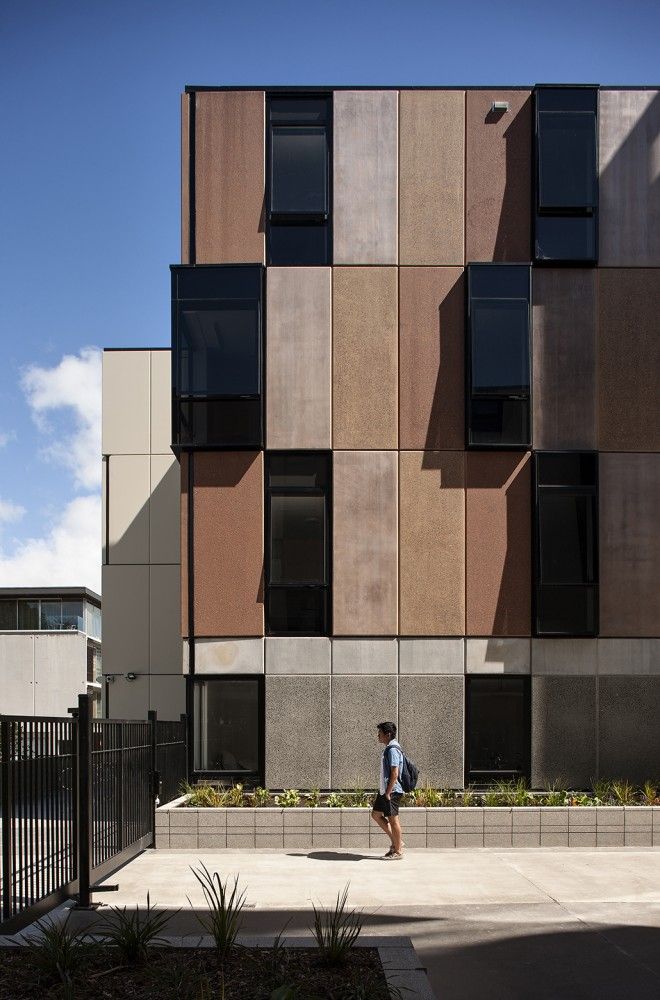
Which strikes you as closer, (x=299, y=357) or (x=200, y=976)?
(x=200, y=976)

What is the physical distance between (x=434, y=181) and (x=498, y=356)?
10.9ft

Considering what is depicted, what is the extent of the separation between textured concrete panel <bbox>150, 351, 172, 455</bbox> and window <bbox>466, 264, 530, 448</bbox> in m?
10.6

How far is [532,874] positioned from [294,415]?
834 centimetres

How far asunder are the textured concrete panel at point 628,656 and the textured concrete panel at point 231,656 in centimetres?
582

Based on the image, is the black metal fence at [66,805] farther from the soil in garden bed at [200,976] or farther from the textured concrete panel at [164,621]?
the textured concrete panel at [164,621]

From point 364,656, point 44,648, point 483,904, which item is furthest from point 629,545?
point 44,648

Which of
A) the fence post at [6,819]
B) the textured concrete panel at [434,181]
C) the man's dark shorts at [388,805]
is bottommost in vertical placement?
the man's dark shorts at [388,805]

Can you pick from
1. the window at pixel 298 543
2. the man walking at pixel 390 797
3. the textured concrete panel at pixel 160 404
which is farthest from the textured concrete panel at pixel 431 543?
the textured concrete panel at pixel 160 404

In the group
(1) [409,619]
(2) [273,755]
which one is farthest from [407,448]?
(2) [273,755]

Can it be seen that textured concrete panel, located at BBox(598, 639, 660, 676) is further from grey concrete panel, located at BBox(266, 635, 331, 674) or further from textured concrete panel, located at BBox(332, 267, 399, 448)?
textured concrete panel, located at BBox(332, 267, 399, 448)

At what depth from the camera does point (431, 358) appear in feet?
54.3

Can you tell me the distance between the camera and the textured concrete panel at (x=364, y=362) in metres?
16.5

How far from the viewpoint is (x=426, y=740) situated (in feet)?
52.5

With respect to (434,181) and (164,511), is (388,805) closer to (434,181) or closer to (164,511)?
(434,181)
